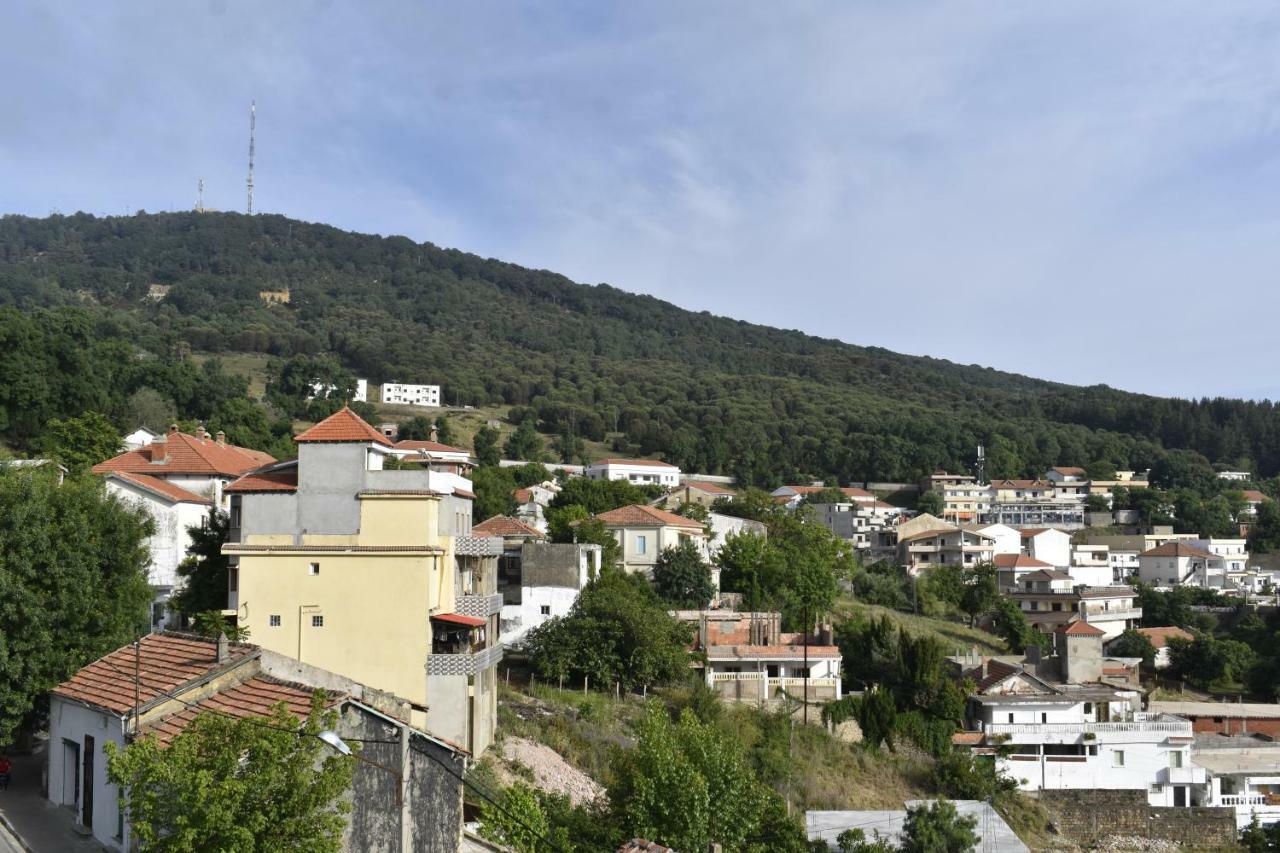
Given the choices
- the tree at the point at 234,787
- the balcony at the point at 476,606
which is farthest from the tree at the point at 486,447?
the tree at the point at 234,787

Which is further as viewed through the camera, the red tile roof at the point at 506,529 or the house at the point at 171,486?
the red tile roof at the point at 506,529

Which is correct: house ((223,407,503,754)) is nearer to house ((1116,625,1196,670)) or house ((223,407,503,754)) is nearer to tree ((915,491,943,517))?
house ((1116,625,1196,670))

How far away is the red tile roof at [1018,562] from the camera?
7231cm

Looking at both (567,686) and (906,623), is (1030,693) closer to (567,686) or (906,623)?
(906,623)

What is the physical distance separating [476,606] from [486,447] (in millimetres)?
71835

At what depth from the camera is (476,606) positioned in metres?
27.8

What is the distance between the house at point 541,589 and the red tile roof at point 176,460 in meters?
11.0

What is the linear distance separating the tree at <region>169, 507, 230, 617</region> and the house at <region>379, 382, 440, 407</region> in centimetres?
10088

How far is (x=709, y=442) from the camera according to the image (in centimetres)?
12000

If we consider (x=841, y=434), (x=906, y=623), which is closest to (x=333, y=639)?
(x=906, y=623)

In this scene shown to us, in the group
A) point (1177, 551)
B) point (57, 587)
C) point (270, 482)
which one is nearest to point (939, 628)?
point (1177, 551)

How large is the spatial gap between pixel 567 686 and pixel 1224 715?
30.5m

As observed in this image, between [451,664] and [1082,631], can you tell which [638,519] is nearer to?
[1082,631]

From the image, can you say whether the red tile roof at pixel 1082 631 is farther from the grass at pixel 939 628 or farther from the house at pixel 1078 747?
the house at pixel 1078 747
